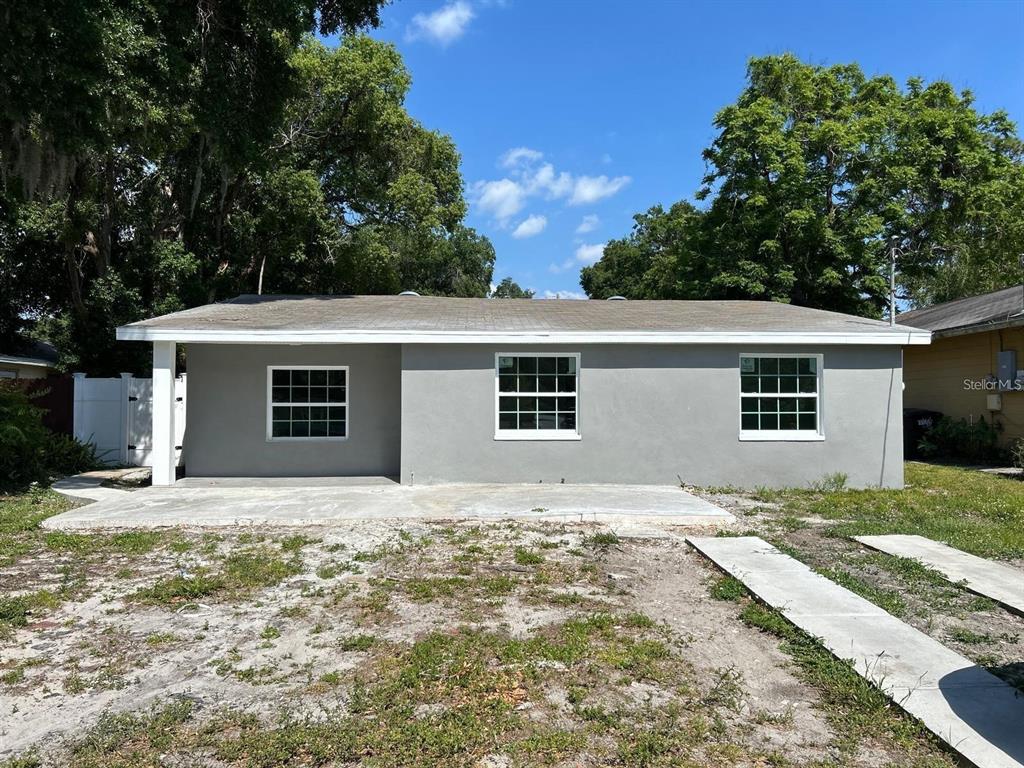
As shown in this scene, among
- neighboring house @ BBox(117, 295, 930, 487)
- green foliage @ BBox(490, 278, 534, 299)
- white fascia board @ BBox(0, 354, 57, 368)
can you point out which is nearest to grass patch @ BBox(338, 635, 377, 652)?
neighboring house @ BBox(117, 295, 930, 487)

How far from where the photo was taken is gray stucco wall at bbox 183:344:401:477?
11.2 metres

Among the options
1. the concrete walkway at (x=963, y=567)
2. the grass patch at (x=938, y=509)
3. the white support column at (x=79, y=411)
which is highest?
the white support column at (x=79, y=411)

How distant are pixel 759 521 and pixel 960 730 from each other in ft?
17.0

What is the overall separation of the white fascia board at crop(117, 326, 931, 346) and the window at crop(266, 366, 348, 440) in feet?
3.84

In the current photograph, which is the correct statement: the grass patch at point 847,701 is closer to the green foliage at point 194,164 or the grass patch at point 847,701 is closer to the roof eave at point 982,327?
the green foliage at point 194,164

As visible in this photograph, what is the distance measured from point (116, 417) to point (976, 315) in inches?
749

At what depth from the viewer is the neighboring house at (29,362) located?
17188 millimetres

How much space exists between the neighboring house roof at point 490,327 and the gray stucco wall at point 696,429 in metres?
0.32

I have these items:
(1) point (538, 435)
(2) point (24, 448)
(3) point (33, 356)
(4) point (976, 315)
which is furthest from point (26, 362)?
(4) point (976, 315)

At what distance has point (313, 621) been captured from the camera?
4.78m

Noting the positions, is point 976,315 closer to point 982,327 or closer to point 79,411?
point 982,327

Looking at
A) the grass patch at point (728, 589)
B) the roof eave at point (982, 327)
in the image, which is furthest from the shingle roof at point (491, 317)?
the grass patch at point (728, 589)

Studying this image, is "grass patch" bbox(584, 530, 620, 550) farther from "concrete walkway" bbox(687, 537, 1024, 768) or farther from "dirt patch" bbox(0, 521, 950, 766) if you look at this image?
"concrete walkway" bbox(687, 537, 1024, 768)

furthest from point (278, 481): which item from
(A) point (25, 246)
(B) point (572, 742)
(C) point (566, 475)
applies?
(A) point (25, 246)
